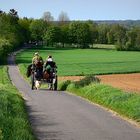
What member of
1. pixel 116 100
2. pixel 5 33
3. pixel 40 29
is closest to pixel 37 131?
pixel 116 100

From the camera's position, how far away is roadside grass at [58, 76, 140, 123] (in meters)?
14.2

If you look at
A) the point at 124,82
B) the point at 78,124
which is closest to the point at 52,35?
the point at 124,82

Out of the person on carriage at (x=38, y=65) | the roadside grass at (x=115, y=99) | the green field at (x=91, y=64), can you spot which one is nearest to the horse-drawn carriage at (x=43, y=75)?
the person on carriage at (x=38, y=65)

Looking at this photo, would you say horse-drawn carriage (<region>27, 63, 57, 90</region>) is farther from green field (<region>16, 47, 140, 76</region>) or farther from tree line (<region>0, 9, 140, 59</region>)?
tree line (<region>0, 9, 140, 59</region>)

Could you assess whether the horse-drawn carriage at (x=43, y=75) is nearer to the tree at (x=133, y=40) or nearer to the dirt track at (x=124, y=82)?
the dirt track at (x=124, y=82)

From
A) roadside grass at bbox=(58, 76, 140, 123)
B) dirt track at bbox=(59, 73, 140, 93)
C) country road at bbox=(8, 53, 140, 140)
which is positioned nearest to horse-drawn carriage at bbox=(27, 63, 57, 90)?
roadside grass at bbox=(58, 76, 140, 123)

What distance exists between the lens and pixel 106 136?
10.3m

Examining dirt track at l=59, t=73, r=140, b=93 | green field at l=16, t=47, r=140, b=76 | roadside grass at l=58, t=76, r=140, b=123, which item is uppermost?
roadside grass at l=58, t=76, r=140, b=123

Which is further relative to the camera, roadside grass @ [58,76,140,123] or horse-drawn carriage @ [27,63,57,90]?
horse-drawn carriage @ [27,63,57,90]

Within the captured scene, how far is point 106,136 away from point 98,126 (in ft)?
4.07

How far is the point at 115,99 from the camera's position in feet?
54.6

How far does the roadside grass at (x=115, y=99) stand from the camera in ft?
46.7

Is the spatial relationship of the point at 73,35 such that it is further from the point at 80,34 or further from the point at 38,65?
the point at 38,65

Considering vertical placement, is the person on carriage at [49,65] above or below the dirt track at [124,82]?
above
